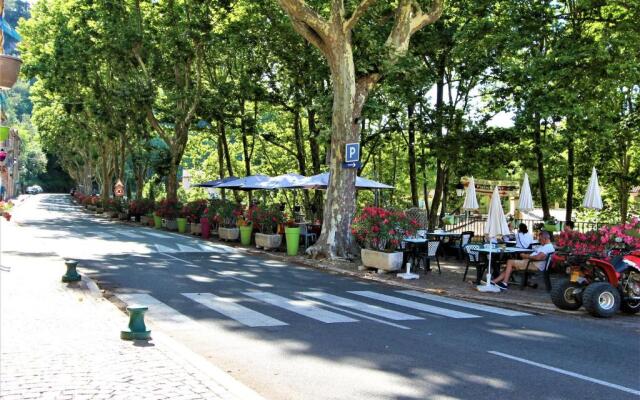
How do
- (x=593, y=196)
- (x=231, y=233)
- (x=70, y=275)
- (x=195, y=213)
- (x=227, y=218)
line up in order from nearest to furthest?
(x=70, y=275), (x=593, y=196), (x=231, y=233), (x=227, y=218), (x=195, y=213)

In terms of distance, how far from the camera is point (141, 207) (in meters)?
38.4

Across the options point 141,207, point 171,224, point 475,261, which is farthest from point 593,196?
point 141,207

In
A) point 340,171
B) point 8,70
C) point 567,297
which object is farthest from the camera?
point 340,171

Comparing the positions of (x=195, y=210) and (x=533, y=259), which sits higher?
(x=195, y=210)

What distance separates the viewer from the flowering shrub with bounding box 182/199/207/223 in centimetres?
2847

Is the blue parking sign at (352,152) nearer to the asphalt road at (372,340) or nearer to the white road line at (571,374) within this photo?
the asphalt road at (372,340)

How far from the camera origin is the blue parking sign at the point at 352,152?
55.6ft

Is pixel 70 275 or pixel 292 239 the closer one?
pixel 70 275

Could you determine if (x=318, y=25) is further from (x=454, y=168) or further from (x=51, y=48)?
(x=51, y=48)

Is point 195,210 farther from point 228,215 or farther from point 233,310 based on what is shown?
point 233,310

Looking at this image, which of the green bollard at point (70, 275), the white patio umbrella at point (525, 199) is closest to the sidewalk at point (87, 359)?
the green bollard at point (70, 275)

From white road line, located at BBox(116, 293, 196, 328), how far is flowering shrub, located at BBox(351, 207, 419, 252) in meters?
6.71

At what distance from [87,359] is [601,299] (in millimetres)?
8211

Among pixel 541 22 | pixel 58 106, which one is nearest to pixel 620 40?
pixel 541 22
